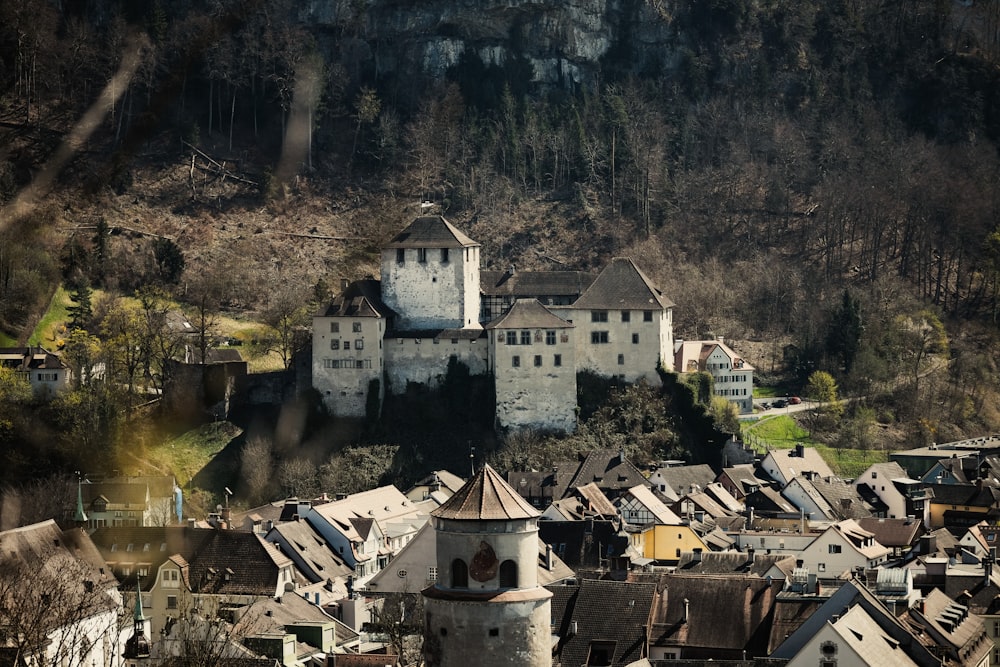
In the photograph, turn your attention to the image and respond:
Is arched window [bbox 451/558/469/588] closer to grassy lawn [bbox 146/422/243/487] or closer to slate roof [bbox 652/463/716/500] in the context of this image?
slate roof [bbox 652/463/716/500]

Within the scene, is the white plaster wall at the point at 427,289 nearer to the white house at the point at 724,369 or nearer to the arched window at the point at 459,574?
the white house at the point at 724,369

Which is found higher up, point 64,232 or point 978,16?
point 978,16

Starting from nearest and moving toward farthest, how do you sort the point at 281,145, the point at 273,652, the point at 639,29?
the point at 273,652 < the point at 281,145 < the point at 639,29

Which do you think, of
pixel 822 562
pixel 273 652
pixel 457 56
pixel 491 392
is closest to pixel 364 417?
pixel 491 392

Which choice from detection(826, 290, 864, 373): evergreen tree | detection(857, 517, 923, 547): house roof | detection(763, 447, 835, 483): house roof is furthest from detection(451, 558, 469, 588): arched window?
detection(826, 290, 864, 373): evergreen tree

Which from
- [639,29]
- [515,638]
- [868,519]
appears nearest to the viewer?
[515,638]

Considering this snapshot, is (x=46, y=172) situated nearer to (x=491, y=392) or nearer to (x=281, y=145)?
(x=491, y=392)

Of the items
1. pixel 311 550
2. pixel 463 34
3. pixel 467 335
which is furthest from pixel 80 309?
pixel 463 34
